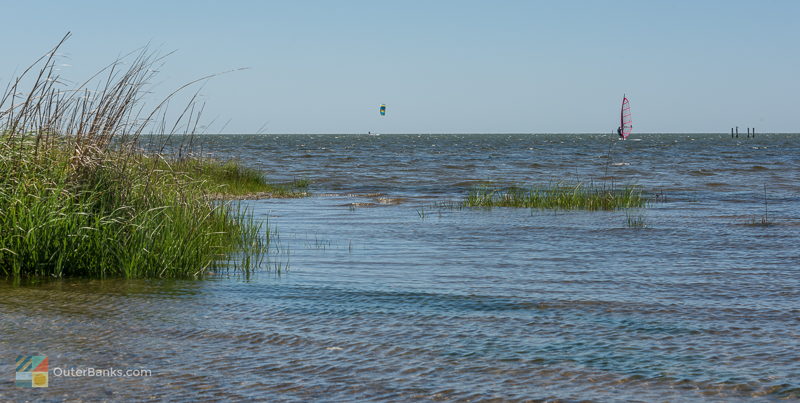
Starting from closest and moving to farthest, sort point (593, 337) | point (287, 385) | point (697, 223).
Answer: point (287, 385), point (593, 337), point (697, 223)

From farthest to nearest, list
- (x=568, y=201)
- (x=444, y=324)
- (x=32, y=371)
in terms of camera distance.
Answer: (x=568, y=201), (x=444, y=324), (x=32, y=371)

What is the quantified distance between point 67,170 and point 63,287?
135 cm

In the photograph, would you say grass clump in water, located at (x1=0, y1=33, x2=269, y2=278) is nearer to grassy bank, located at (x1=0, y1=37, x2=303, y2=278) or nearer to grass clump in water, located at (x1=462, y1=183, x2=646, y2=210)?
grassy bank, located at (x1=0, y1=37, x2=303, y2=278)

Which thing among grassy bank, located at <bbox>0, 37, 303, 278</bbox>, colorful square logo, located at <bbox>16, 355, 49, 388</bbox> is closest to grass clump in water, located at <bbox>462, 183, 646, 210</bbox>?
grassy bank, located at <bbox>0, 37, 303, 278</bbox>

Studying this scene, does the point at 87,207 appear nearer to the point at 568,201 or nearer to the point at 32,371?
the point at 32,371

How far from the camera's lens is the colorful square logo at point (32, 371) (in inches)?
182

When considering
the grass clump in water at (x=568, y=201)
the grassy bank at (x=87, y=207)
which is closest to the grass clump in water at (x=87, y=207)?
the grassy bank at (x=87, y=207)

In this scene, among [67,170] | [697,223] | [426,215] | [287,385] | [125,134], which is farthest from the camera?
[426,215]

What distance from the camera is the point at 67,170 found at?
823cm

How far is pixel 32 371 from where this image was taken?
484cm

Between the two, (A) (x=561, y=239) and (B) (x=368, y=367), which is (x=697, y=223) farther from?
(B) (x=368, y=367)

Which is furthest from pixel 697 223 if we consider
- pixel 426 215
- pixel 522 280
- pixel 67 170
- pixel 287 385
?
pixel 287 385

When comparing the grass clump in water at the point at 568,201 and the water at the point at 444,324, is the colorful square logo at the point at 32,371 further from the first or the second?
the grass clump in water at the point at 568,201

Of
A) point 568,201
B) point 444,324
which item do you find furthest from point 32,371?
point 568,201
